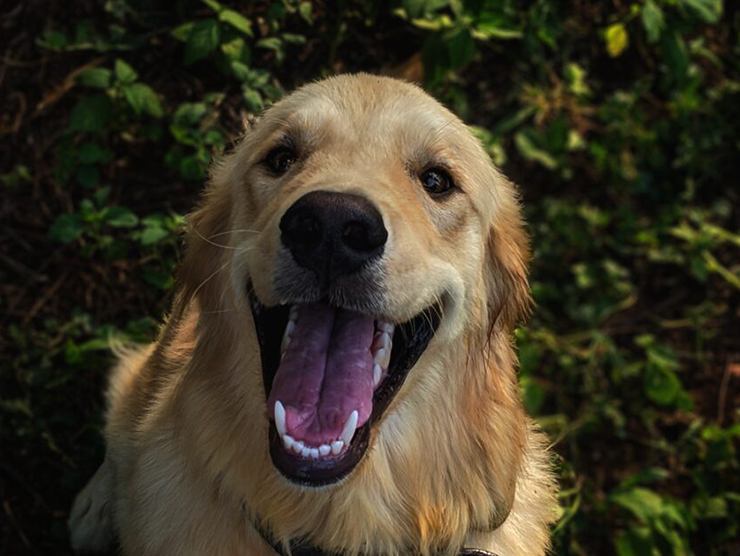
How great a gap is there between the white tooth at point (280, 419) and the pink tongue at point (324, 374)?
2 cm

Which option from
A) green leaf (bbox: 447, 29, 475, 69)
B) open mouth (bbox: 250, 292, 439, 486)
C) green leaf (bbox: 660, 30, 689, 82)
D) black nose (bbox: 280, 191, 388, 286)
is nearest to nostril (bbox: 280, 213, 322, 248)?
black nose (bbox: 280, 191, 388, 286)

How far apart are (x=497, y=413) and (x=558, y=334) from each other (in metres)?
1.97

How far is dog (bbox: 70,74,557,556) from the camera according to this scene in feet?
7.55

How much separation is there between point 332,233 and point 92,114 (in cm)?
184

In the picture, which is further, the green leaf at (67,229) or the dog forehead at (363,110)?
the green leaf at (67,229)

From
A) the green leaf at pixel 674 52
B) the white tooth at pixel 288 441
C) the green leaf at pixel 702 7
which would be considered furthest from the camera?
the green leaf at pixel 674 52

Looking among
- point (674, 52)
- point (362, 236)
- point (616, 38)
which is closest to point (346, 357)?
point (362, 236)

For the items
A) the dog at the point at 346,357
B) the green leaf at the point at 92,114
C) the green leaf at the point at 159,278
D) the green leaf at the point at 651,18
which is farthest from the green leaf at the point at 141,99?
the green leaf at the point at 651,18

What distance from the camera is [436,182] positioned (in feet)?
8.79

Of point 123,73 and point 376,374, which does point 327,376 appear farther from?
point 123,73

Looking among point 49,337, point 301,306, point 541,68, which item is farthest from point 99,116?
point 541,68

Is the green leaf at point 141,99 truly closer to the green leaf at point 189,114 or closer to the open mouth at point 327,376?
the green leaf at point 189,114

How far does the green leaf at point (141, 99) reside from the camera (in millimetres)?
3521

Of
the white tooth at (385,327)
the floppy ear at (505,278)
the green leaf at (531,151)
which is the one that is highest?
the white tooth at (385,327)
